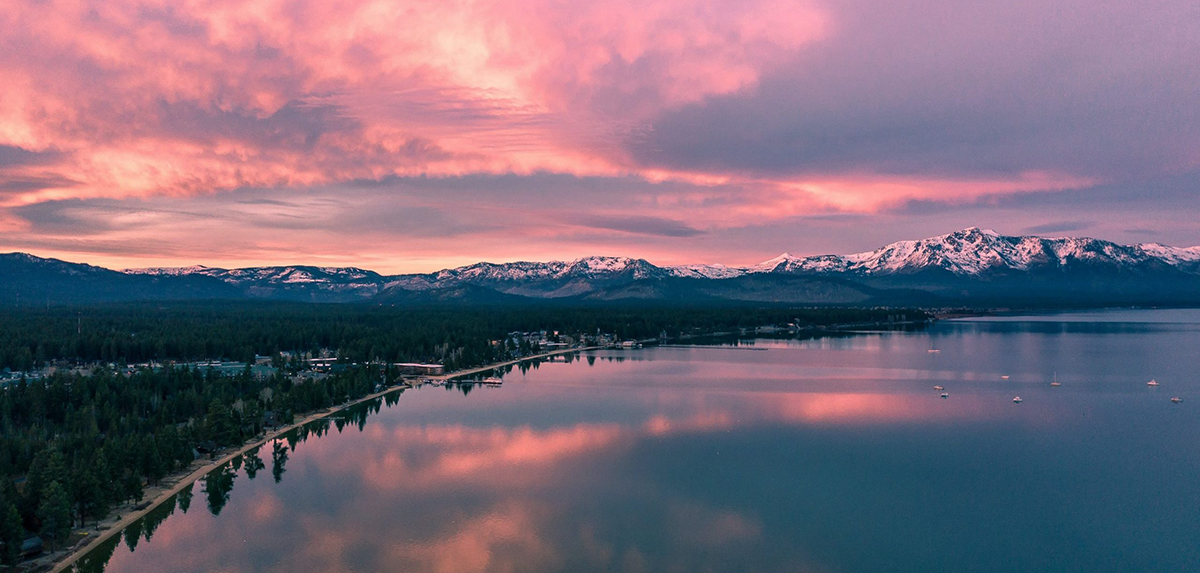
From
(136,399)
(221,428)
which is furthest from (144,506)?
(136,399)

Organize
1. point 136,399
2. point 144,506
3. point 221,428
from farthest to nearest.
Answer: point 136,399 → point 221,428 → point 144,506

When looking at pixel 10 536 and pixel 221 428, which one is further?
pixel 221 428

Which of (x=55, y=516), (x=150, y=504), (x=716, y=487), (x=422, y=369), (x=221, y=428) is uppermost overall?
(x=221, y=428)

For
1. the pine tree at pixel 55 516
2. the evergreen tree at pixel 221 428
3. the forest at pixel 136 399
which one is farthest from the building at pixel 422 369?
the pine tree at pixel 55 516

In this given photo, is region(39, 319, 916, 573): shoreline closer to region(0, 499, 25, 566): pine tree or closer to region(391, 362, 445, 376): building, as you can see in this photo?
region(0, 499, 25, 566): pine tree

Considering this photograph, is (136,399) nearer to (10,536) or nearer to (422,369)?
(10,536)

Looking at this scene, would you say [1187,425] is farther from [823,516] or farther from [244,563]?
[244,563]

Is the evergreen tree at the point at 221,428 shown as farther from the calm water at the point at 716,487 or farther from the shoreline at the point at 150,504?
the calm water at the point at 716,487

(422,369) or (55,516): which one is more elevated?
(422,369)

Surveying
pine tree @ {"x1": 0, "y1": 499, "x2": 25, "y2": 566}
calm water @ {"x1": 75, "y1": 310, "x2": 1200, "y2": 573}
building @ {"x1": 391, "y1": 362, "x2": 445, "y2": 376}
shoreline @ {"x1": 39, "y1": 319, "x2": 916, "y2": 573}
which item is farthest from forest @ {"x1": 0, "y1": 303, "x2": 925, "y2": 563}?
calm water @ {"x1": 75, "y1": 310, "x2": 1200, "y2": 573}

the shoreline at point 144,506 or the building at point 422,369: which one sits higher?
the building at point 422,369
